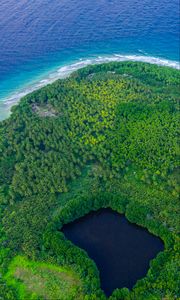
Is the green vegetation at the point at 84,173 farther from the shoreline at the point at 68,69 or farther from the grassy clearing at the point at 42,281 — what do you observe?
the shoreline at the point at 68,69

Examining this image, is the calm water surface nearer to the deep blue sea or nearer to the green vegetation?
the green vegetation

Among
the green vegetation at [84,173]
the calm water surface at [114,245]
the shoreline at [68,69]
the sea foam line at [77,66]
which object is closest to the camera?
the green vegetation at [84,173]

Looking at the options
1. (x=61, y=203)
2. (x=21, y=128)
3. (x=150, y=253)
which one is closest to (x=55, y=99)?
(x=21, y=128)

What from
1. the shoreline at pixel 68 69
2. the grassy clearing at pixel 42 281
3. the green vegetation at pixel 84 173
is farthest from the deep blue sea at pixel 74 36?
the grassy clearing at pixel 42 281

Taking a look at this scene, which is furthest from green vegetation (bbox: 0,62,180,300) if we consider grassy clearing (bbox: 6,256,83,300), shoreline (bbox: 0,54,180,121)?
shoreline (bbox: 0,54,180,121)

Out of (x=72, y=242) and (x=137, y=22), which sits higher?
(x=137, y=22)

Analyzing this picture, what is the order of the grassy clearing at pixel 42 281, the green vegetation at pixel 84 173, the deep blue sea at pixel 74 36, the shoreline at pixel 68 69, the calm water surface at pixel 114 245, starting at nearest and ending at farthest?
the grassy clearing at pixel 42 281 → the green vegetation at pixel 84 173 → the calm water surface at pixel 114 245 → the shoreline at pixel 68 69 → the deep blue sea at pixel 74 36

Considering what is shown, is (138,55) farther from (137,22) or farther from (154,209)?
(154,209)
